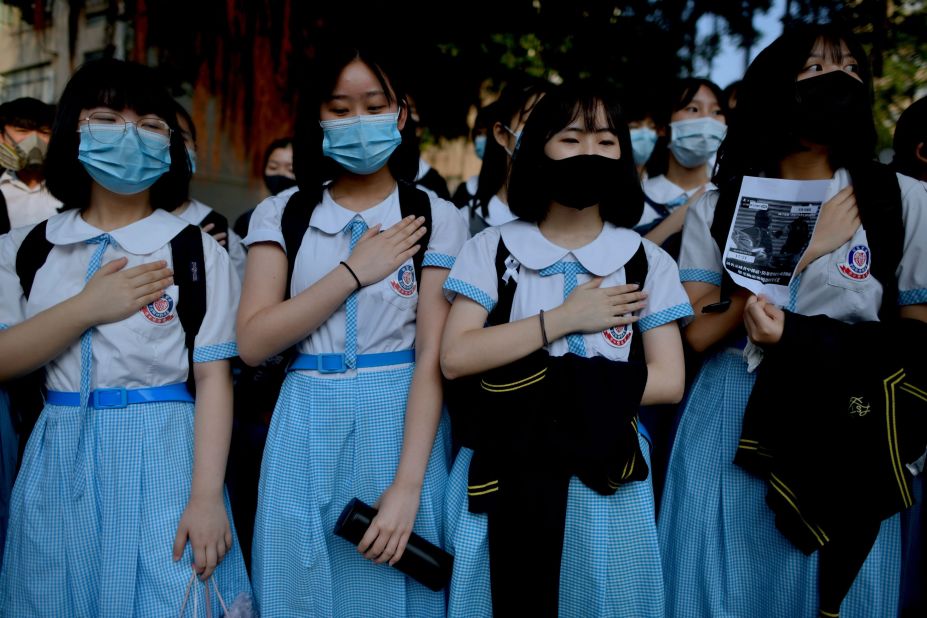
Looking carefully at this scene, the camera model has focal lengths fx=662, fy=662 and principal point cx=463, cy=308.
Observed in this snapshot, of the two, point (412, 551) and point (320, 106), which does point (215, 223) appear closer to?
→ point (320, 106)

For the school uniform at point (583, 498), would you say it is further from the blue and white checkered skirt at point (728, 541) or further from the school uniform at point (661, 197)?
the school uniform at point (661, 197)

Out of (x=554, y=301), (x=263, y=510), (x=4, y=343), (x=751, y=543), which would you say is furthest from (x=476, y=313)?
(x=4, y=343)

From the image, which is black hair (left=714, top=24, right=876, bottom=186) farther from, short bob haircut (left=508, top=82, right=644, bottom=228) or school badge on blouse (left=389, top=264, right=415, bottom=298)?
school badge on blouse (left=389, top=264, right=415, bottom=298)

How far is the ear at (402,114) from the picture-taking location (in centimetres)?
222

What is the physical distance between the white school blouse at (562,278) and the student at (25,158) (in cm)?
281

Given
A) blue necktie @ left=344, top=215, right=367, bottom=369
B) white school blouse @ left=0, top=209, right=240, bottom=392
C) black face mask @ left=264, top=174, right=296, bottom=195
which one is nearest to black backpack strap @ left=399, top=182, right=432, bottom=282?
blue necktie @ left=344, top=215, right=367, bottom=369

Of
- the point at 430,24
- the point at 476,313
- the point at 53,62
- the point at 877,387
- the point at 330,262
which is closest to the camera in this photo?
the point at 877,387

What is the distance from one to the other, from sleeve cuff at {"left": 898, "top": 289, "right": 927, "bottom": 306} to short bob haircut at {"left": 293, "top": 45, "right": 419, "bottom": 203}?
1.59m

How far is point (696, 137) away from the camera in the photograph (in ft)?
11.2

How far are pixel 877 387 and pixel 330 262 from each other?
159 cm

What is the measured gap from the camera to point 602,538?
1.83m

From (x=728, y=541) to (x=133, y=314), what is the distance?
1896mm

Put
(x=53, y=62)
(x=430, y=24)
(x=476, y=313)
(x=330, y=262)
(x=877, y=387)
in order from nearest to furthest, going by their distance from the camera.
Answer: (x=877, y=387)
(x=476, y=313)
(x=330, y=262)
(x=430, y=24)
(x=53, y=62)

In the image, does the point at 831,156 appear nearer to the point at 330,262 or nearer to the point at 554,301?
the point at 554,301
